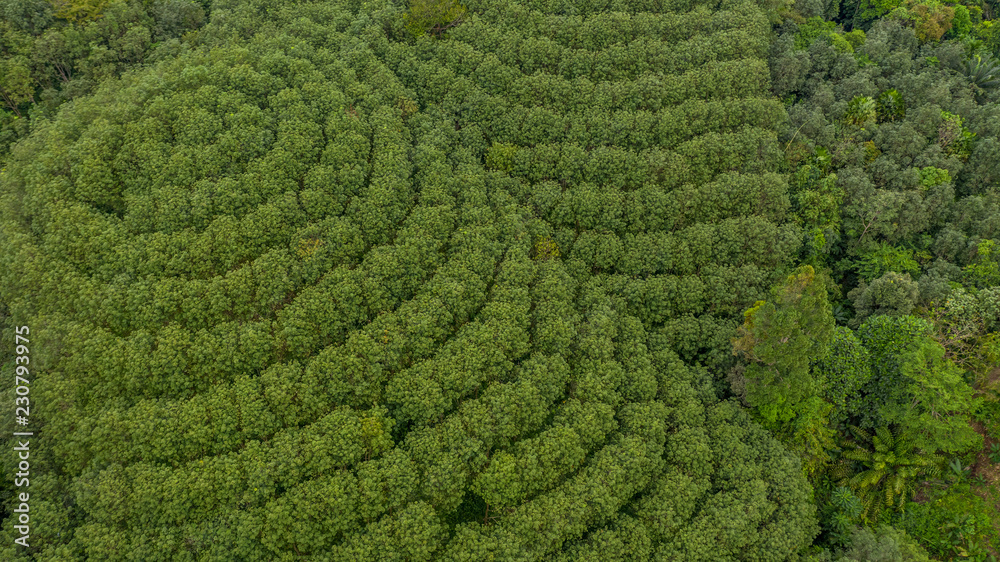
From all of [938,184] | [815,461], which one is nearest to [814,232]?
[938,184]

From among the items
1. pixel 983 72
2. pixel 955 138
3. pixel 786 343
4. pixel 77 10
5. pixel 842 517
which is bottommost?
pixel 842 517

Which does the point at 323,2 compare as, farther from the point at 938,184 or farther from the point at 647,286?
the point at 938,184

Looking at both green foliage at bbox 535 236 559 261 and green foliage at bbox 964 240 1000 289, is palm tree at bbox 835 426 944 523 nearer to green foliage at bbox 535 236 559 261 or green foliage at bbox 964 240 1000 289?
green foliage at bbox 964 240 1000 289

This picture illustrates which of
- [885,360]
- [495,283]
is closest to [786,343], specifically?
[885,360]

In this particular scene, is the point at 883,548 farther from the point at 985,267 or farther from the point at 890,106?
the point at 890,106

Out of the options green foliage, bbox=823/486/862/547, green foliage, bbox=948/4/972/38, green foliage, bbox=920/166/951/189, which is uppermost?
green foliage, bbox=948/4/972/38

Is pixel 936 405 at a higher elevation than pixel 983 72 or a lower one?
lower

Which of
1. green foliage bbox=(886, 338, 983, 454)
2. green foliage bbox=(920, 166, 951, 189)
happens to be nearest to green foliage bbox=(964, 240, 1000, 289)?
green foliage bbox=(920, 166, 951, 189)
